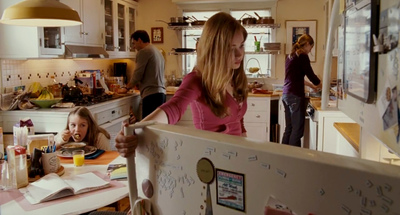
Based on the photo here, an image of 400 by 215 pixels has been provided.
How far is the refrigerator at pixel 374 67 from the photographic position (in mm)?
752

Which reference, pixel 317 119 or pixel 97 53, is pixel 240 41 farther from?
pixel 97 53

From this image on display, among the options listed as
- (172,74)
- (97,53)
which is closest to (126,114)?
(97,53)

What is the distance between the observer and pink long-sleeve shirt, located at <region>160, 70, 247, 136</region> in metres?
1.25

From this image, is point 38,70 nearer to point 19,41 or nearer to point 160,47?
point 19,41

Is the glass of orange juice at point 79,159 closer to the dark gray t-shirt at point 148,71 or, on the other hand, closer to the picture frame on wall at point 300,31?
the dark gray t-shirt at point 148,71

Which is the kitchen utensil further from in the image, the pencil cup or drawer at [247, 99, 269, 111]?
drawer at [247, 99, 269, 111]

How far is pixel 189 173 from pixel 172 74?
5.03 m

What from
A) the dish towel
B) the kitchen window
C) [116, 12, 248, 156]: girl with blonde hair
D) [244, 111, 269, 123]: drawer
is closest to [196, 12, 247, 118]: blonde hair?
[116, 12, 248, 156]: girl with blonde hair

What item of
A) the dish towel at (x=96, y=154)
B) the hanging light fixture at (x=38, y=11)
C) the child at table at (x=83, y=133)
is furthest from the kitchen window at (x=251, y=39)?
the hanging light fixture at (x=38, y=11)

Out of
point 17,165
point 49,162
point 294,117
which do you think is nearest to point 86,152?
point 49,162

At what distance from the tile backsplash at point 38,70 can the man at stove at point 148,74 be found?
0.71 m

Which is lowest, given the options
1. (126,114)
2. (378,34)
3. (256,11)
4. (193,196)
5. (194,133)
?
(126,114)

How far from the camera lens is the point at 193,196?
0.72 metres

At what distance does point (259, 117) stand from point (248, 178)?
4.32 metres
